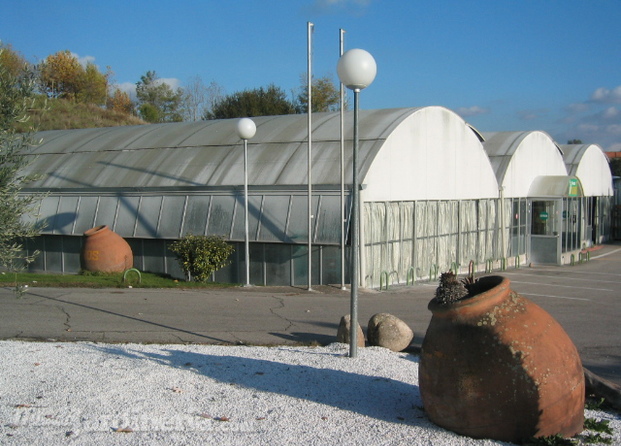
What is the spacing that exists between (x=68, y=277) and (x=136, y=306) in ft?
19.9

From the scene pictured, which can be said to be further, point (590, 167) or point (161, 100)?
point (161, 100)

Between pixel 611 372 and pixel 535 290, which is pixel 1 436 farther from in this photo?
pixel 535 290

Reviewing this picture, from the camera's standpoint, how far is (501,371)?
561 centimetres

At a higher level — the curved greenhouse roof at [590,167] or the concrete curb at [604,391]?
the curved greenhouse roof at [590,167]

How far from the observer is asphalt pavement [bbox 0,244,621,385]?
1070 centimetres

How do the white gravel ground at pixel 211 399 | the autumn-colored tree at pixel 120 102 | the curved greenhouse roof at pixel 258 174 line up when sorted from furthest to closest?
1. the autumn-colored tree at pixel 120 102
2. the curved greenhouse roof at pixel 258 174
3. the white gravel ground at pixel 211 399

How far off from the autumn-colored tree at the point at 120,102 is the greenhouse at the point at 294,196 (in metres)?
53.7

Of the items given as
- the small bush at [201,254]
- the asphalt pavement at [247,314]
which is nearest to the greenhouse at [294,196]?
the small bush at [201,254]

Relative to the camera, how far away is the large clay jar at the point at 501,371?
5617 millimetres

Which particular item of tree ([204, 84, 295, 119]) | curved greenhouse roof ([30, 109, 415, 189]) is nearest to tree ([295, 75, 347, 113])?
tree ([204, 84, 295, 119])

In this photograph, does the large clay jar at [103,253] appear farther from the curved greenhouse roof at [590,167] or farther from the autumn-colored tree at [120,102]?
the autumn-colored tree at [120,102]

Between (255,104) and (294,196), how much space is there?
37035mm

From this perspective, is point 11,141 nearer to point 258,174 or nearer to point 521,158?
point 258,174

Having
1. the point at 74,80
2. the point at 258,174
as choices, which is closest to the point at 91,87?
the point at 74,80
